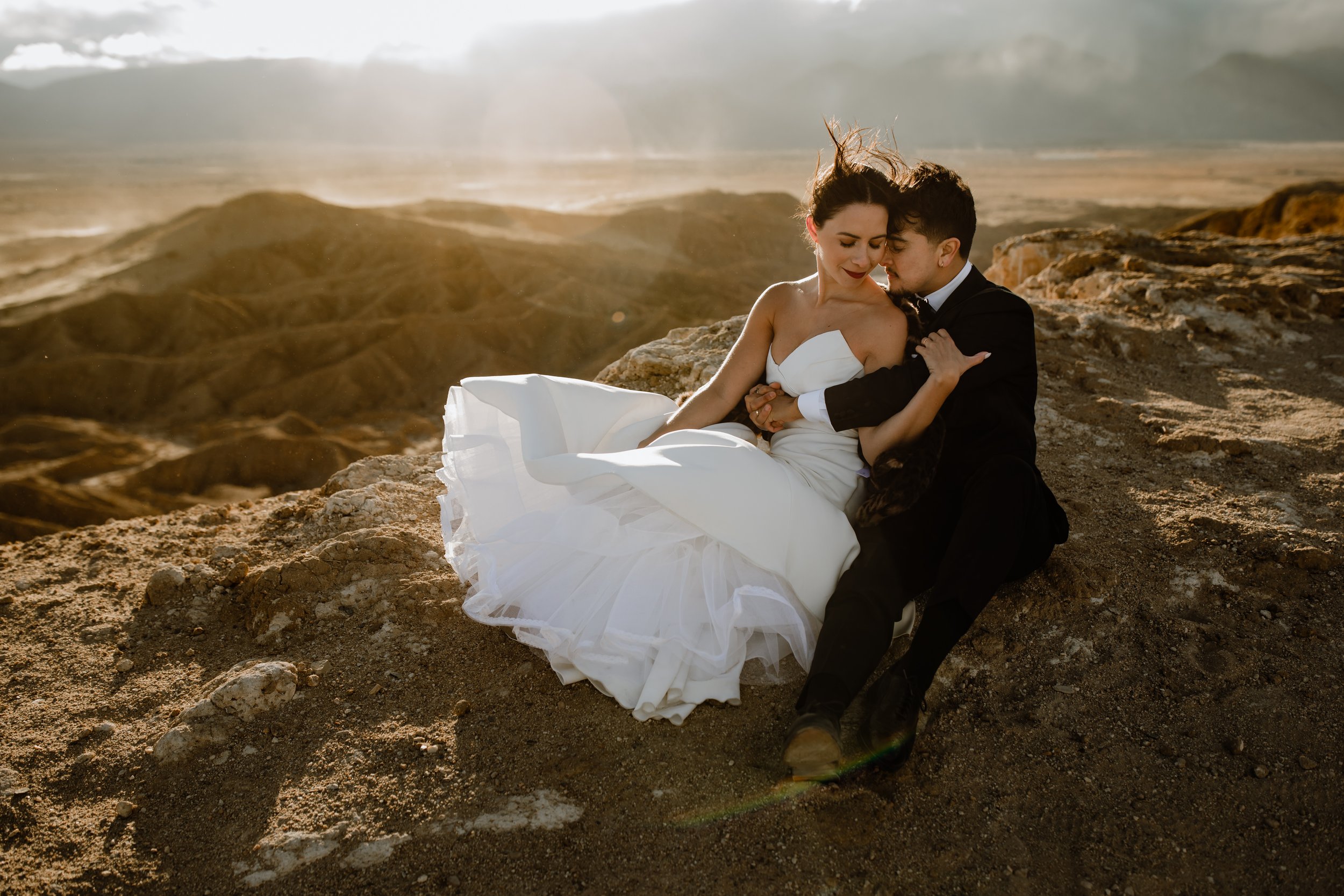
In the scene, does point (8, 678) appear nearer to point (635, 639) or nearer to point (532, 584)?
point (532, 584)

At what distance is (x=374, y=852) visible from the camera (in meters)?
2.11

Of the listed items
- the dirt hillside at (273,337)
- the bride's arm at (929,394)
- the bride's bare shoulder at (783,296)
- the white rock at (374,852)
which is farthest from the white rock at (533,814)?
the dirt hillside at (273,337)

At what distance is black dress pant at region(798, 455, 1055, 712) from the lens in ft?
7.69

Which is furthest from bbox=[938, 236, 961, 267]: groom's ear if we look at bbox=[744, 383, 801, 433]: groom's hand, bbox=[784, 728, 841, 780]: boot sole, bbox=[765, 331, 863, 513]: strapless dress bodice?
bbox=[784, 728, 841, 780]: boot sole

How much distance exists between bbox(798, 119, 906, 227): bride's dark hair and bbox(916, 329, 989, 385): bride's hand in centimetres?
54

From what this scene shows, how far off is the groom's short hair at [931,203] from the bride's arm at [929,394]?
40 centimetres

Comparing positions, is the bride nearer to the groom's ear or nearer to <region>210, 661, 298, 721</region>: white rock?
the groom's ear

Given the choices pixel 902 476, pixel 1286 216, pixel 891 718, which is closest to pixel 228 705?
pixel 891 718

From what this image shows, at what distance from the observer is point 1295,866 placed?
197cm

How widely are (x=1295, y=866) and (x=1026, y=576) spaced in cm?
120

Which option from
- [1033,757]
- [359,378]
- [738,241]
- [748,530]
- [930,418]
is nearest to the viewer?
[1033,757]

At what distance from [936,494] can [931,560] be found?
26cm

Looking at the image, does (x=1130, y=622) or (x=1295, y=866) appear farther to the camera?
(x=1130, y=622)

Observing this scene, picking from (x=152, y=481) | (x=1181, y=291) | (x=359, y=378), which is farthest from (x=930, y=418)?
(x=359, y=378)
